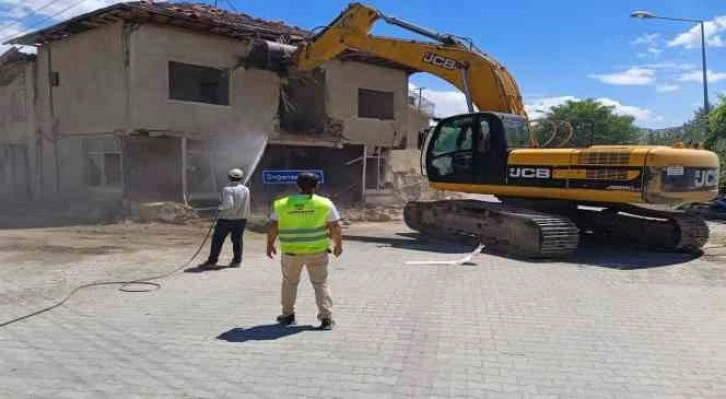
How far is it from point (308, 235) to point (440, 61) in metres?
9.01

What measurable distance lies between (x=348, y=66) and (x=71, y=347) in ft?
54.9

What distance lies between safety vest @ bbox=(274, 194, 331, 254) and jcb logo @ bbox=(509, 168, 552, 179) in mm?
6616

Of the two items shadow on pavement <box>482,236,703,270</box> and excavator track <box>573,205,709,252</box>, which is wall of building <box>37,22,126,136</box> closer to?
shadow on pavement <box>482,236,703,270</box>

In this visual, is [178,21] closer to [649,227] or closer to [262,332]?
[649,227]

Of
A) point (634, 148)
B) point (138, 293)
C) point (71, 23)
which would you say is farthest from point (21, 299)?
point (71, 23)

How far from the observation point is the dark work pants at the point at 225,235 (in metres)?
9.77

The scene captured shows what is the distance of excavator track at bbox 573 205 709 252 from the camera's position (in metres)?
11.6

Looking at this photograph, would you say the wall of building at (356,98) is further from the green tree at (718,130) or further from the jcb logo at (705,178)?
the jcb logo at (705,178)

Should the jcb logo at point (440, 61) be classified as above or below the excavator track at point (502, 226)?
above

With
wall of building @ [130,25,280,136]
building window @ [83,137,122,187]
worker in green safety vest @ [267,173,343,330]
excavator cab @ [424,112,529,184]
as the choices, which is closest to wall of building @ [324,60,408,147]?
wall of building @ [130,25,280,136]

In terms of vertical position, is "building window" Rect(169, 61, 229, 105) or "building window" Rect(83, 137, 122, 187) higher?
"building window" Rect(169, 61, 229, 105)

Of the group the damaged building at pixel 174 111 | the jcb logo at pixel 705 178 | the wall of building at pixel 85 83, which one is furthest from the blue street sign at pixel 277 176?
the jcb logo at pixel 705 178

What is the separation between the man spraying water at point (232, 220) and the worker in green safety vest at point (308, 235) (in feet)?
12.3

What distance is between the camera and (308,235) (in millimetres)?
6000
